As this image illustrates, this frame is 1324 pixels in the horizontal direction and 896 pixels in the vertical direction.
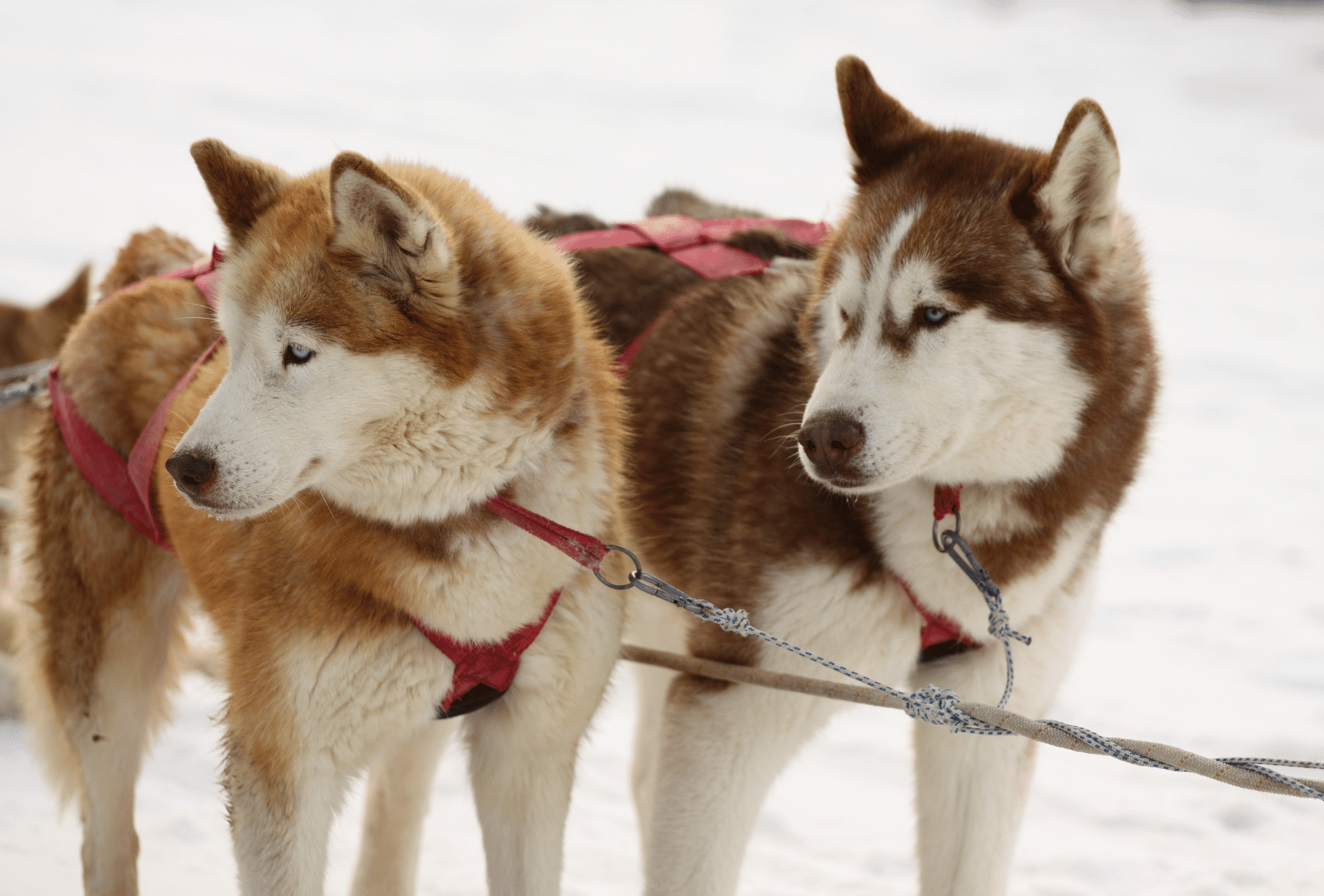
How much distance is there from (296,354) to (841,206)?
1210mm

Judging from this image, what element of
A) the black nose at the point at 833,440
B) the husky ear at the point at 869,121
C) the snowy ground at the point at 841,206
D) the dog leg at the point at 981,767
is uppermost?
the husky ear at the point at 869,121

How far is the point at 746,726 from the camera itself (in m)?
2.19

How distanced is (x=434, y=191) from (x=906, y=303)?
82 centimetres

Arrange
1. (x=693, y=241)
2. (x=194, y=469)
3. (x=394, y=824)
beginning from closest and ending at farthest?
(x=194, y=469)
(x=394, y=824)
(x=693, y=241)

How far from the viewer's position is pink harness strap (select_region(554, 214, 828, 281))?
266 cm

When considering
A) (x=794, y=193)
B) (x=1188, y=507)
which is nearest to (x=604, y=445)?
(x=1188, y=507)

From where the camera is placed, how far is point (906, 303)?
1.87 m

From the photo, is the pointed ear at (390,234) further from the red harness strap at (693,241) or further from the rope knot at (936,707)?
the rope knot at (936,707)

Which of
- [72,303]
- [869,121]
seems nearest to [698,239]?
[869,121]

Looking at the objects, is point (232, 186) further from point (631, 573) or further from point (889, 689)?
point (889, 689)

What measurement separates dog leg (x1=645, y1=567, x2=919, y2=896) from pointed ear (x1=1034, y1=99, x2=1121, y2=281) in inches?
28.6

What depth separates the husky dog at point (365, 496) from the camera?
163cm

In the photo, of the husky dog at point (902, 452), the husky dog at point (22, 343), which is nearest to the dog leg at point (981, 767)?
the husky dog at point (902, 452)

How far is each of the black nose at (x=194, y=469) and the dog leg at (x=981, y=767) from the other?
58.1 inches
